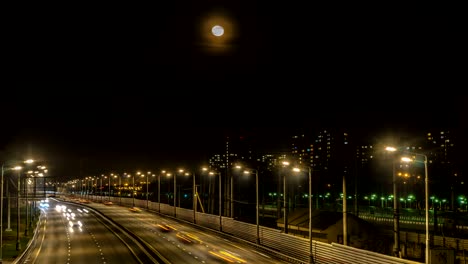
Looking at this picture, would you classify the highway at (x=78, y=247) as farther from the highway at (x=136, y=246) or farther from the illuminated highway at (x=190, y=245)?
the illuminated highway at (x=190, y=245)

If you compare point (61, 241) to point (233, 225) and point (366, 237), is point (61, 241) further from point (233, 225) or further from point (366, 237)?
point (366, 237)

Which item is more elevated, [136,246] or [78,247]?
[78,247]

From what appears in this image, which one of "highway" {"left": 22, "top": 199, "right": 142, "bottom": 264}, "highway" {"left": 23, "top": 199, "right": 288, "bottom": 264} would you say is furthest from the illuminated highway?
"highway" {"left": 22, "top": 199, "right": 142, "bottom": 264}

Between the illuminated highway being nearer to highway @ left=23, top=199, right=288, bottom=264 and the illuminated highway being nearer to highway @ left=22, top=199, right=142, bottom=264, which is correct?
highway @ left=23, top=199, right=288, bottom=264

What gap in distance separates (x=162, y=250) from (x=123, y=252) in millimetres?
3938

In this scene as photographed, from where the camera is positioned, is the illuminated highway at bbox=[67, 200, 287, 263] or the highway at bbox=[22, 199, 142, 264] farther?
the highway at bbox=[22, 199, 142, 264]

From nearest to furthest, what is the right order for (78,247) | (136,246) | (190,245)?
(78,247)
(190,245)
(136,246)

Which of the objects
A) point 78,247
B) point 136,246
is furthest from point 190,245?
point 78,247

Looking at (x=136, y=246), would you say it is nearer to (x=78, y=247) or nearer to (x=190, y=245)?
(x=190, y=245)

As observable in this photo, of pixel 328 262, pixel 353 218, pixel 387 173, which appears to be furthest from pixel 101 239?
pixel 387 173

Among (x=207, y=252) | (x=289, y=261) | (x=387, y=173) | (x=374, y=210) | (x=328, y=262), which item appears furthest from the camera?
(x=387, y=173)

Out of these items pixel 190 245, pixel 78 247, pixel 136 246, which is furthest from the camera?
pixel 136 246

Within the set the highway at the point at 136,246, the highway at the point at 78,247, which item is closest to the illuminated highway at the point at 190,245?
the highway at the point at 136,246

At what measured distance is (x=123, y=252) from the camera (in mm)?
54625
